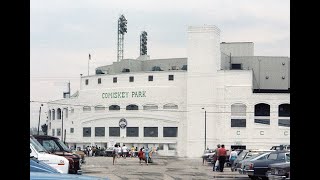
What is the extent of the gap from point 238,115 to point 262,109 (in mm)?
3746

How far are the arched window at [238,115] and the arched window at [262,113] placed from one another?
5.74ft

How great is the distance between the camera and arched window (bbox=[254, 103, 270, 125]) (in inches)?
3438

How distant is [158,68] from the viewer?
97.2 meters

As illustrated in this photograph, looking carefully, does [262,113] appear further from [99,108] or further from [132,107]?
[99,108]

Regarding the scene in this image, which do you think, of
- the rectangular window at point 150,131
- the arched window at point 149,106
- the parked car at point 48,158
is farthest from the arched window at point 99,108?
the parked car at point 48,158

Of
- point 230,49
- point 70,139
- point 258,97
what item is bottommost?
point 70,139

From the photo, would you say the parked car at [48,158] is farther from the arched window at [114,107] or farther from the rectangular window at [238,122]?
the arched window at [114,107]

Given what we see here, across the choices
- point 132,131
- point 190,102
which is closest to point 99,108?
point 132,131

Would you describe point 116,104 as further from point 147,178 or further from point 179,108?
point 147,178

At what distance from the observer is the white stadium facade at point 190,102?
87.3m

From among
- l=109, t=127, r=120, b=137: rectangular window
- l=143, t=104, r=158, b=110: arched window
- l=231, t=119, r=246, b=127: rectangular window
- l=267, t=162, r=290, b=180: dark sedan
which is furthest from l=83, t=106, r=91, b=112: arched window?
l=267, t=162, r=290, b=180: dark sedan

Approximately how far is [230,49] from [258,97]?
57.3 ft
